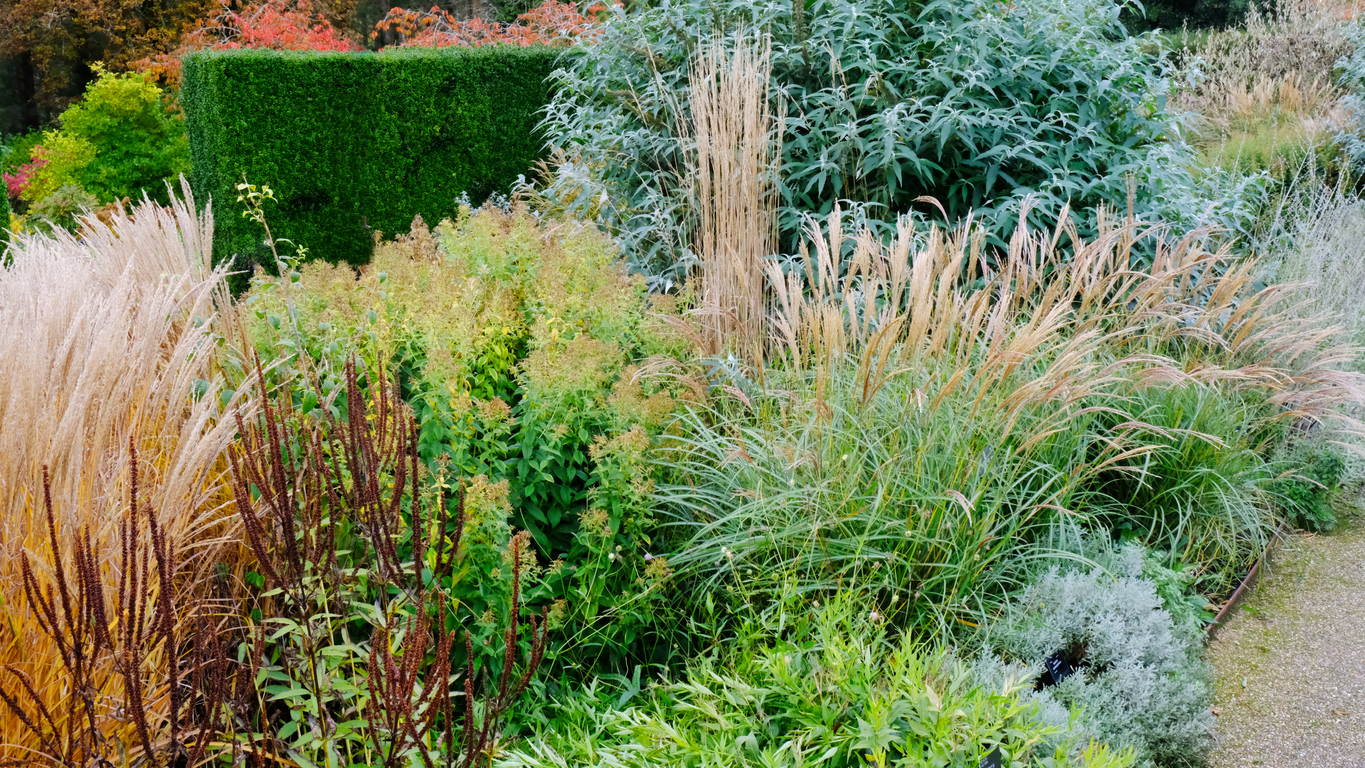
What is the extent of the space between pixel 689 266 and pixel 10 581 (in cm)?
256

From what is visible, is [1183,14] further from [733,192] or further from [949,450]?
[949,450]

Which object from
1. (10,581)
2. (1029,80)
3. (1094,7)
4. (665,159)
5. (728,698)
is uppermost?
(1094,7)

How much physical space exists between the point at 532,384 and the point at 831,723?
1139 mm

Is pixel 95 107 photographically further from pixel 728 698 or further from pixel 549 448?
pixel 728 698

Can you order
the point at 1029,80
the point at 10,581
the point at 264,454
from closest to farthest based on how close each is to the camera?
1. the point at 10,581
2. the point at 264,454
3. the point at 1029,80

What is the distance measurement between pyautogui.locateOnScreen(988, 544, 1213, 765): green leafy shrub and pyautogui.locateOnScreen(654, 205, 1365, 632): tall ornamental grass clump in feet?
0.48

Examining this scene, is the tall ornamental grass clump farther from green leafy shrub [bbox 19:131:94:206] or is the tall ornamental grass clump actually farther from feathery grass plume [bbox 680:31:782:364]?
green leafy shrub [bbox 19:131:94:206]

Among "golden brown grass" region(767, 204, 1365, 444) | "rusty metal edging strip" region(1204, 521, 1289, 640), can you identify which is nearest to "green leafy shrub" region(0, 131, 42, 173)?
Answer: "golden brown grass" region(767, 204, 1365, 444)

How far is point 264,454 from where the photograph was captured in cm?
208

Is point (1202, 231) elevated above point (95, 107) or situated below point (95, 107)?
below

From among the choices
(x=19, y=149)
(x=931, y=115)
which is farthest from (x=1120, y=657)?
(x=19, y=149)

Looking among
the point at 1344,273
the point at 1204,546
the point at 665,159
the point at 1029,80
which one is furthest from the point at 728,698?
the point at 1344,273

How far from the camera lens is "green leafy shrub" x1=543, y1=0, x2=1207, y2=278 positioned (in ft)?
12.6

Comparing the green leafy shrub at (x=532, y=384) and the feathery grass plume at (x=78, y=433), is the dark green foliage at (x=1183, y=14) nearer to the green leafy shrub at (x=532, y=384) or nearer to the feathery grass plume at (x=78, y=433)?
the green leafy shrub at (x=532, y=384)
